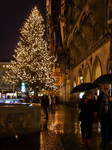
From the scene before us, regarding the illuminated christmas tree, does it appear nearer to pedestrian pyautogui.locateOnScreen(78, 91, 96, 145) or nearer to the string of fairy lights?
the string of fairy lights

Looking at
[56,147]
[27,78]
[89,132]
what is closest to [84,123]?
[89,132]

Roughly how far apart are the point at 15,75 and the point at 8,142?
34428 millimetres

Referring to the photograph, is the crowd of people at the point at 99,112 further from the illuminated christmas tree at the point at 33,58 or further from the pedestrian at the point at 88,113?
the illuminated christmas tree at the point at 33,58

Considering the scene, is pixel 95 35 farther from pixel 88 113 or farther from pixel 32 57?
pixel 88 113

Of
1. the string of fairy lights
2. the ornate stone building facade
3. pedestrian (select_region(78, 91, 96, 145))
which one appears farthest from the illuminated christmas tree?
pedestrian (select_region(78, 91, 96, 145))

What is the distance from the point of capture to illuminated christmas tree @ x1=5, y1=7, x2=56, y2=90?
1519 inches

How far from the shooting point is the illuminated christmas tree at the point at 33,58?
38.6 metres

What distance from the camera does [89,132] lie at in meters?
7.97

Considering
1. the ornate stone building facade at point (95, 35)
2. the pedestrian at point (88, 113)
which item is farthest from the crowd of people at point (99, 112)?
the ornate stone building facade at point (95, 35)

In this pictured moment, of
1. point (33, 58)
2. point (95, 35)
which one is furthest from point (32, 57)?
point (95, 35)

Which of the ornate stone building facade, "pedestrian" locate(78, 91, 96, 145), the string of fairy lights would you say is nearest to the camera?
"pedestrian" locate(78, 91, 96, 145)

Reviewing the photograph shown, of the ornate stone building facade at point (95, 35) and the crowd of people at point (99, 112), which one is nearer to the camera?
the crowd of people at point (99, 112)

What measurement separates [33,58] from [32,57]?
391mm

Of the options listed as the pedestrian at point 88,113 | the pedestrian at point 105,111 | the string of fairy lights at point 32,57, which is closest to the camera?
the pedestrian at point 105,111
